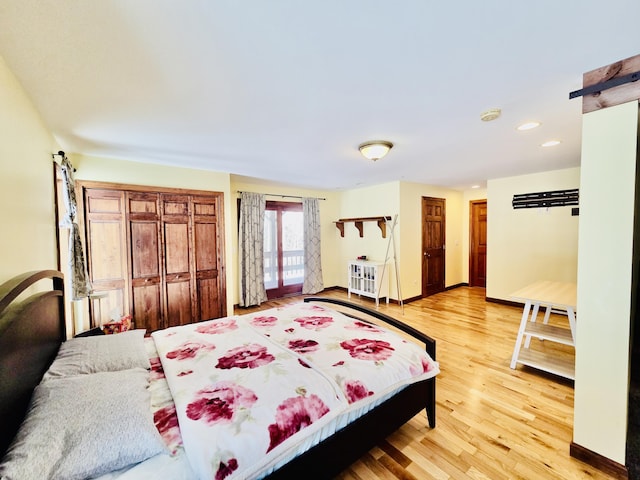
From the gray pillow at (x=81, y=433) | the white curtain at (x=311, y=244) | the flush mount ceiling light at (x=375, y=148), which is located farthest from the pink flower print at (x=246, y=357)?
the white curtain at (x=311, y=244)

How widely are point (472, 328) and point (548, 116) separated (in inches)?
109

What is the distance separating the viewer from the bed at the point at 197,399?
95 centimetres

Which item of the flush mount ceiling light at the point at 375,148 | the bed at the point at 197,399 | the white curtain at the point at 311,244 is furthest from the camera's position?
the white curtain at the point at 311,244

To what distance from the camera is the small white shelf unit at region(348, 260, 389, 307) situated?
16.6ft

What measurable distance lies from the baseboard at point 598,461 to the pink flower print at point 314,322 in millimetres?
1725

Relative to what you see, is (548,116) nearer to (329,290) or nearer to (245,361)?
(245,361)

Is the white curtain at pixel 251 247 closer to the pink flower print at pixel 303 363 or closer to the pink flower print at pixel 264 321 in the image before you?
the pink flower print at pixel 264 321

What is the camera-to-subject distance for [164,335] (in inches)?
81.9

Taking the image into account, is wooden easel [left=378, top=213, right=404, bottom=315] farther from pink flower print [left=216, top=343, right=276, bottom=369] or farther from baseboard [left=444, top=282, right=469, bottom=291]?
pink flower print [left=216, top=343, right=276, bottom=369]

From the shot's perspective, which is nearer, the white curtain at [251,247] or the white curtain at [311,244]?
the white curtain at [251,247]

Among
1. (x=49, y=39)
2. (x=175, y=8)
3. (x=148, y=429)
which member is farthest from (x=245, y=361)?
(x=49, y=39)

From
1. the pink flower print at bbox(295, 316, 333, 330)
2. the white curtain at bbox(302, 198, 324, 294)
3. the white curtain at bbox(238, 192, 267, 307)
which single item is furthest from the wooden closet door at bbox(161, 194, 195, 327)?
the white curtain at bbox(302, 198, 324, 294)

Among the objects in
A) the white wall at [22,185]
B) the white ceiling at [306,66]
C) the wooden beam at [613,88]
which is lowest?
the white wall at [22,185]

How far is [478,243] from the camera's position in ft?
20.4
